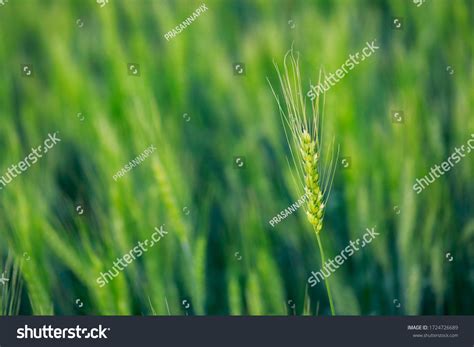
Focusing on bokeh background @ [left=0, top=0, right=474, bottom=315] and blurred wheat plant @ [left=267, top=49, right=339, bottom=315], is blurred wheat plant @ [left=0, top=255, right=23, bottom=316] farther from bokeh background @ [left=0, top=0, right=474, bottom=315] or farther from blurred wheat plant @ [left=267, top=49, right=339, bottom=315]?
blurred wheat plant @ [left=267, top=49, right=339, bottom=315]

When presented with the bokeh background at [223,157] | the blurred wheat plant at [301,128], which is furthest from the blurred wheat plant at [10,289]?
the blurred wheat plant at [301,128]

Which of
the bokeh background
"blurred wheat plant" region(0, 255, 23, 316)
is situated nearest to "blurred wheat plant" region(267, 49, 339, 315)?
the bokeh background

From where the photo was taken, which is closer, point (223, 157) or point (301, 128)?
point (301, 128)

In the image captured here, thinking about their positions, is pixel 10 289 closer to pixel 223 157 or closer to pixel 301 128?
pixel 223 157

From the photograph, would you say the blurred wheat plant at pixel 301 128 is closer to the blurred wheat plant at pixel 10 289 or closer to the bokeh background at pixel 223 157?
the bokeh background at pixel 223 157

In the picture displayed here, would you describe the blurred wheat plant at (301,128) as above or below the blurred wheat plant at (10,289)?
above

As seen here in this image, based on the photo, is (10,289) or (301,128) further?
(10,289)

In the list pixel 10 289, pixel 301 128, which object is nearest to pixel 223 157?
pixel 301 128

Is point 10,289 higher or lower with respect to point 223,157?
lower

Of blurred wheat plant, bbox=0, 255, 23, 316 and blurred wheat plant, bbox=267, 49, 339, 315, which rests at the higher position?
blurred wheat plant, bbox=267, 49, 339, 315
